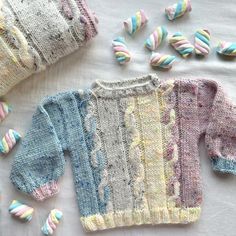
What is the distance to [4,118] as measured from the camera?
46.5 inches

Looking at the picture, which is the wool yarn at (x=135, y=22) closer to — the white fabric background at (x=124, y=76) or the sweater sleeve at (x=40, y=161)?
the white fabric background at (x=124, y=76)

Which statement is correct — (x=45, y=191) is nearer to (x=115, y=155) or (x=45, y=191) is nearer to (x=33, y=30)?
(x=115, y=155)

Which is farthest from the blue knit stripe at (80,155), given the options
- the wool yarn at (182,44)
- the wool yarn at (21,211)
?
the wool yarn at (182,44)

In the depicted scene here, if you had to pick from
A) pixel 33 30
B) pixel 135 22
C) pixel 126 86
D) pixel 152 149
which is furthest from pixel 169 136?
pixel 33 30

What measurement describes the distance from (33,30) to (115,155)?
34cm

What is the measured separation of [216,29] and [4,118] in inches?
21.6

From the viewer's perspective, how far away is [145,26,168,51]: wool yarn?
118cm

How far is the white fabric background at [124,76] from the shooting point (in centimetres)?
114

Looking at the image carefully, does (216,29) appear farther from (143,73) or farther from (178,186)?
(178,186)

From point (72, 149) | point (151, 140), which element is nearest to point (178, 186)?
point (151, 140)

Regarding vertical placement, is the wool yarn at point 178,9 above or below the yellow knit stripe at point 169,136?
above

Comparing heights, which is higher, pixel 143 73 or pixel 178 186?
pixel 143 73

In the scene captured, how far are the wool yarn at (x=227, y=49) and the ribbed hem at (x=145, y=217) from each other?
37 centimetres

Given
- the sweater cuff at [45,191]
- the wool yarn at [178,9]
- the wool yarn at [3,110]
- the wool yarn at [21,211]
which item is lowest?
the wool yarn at [21,211]
